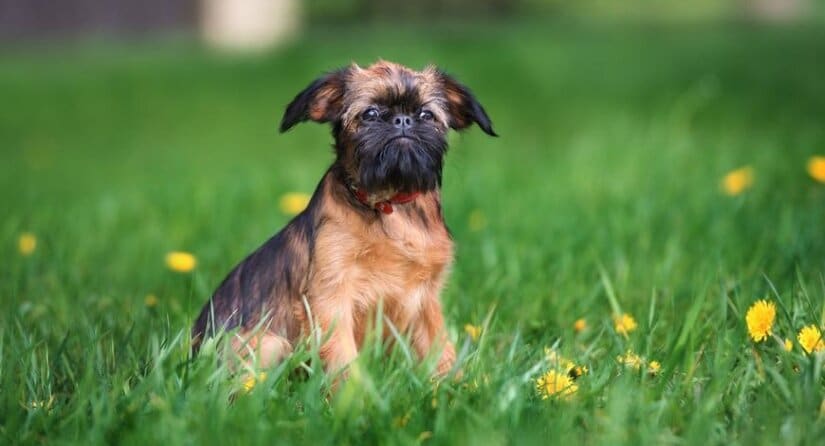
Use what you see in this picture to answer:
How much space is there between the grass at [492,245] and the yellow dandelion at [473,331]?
48mm

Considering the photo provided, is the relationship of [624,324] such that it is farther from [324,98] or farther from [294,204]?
[294,204]

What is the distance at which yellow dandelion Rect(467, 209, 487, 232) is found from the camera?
18.9 feet

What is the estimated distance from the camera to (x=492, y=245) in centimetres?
516

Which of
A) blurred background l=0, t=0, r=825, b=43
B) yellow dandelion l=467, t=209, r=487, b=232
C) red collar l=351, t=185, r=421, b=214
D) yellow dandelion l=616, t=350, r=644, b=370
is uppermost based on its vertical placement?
red collar l=351, t=185, r=421, b=214

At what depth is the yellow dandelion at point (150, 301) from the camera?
4.44 metres

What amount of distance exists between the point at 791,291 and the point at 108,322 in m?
2.43

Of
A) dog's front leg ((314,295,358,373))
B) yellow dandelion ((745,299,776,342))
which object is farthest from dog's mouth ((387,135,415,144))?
yellow dandelion ((745,299,776,342))

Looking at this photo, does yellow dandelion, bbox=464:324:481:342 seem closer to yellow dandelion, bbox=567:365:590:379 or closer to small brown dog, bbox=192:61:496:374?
small brown dog, bbox=192:61:496:374

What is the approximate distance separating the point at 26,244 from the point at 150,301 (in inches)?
45.0

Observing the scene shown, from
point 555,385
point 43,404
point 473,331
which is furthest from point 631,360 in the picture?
point 43,404

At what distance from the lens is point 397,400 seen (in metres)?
2.97

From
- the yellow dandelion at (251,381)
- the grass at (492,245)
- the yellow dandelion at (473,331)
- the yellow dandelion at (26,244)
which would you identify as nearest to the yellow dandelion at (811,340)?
the grass at (492,245)

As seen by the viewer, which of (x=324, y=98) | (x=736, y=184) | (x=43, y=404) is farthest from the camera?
(x=736, y=184)

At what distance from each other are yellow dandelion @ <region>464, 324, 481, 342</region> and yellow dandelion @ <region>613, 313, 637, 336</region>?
48 cm
